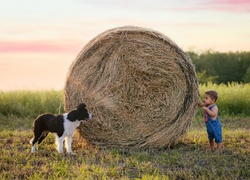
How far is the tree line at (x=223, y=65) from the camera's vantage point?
18.7 metres

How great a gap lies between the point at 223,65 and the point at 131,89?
12.3 metres

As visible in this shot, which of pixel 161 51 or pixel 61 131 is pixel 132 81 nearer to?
pixel 161 51

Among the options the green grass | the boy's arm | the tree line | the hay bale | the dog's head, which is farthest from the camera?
the tree line

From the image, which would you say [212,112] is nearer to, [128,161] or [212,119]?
[212,119]

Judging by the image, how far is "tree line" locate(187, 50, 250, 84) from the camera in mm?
18681

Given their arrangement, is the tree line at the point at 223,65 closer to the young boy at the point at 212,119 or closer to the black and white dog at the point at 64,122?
the young boy at the point at 212,119

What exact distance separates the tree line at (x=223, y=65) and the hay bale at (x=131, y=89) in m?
11.2

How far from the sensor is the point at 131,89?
7.42 m

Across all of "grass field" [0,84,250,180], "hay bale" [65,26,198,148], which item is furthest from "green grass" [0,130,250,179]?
"hay bale" [65,26,198,148]

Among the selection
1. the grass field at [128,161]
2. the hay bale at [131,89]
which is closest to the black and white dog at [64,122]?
the grass field at [128,161]

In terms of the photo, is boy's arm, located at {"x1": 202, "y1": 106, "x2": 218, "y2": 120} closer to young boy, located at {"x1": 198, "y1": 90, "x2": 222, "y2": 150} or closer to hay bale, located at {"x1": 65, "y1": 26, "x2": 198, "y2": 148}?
young boy, located at {"x1": 198, "y1": 90, "x2": 222, "y2": 150}

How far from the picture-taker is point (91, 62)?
7516mm

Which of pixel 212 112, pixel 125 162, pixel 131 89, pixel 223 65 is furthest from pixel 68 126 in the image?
pixel 223 65

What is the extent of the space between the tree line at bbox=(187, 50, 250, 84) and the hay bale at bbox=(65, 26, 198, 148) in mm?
11151
